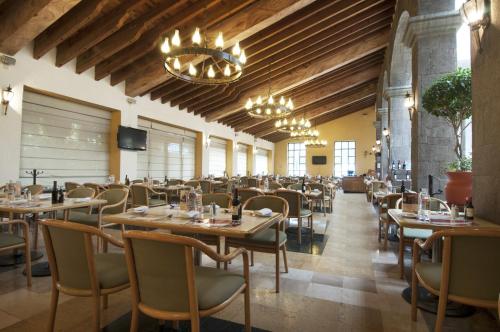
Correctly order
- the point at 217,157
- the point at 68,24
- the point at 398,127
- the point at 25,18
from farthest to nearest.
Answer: the point at 217,157 → the point at 398,127 → the point at 68,24 → the point at 25,18

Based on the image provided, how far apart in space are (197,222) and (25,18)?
443cm

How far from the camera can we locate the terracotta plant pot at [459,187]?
2.68 metres

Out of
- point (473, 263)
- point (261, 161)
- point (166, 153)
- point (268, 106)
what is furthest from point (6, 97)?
point (261, 161)

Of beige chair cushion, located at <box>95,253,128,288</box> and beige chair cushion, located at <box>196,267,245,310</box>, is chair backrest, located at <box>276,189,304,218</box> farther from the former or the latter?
beige chair cushion, located at <box>95,253,128,288</box>

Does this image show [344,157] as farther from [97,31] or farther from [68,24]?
[68,24]

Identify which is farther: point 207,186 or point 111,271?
point 207,186

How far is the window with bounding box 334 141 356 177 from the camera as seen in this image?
664 inches

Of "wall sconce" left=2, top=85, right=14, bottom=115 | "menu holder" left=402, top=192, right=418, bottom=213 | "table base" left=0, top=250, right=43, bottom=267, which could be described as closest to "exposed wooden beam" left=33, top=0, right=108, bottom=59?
"wall sconce" left=2, top=85, right=14, bottom=115

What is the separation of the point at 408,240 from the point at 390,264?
516 mm

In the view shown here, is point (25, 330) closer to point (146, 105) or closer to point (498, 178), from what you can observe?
point (498, 178)

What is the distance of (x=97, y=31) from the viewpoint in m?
4.94

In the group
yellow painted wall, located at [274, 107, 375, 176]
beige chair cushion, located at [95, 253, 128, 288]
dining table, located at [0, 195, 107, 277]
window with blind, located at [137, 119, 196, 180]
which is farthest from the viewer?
yellow painted wall, located at [274, 107, 375, 176]

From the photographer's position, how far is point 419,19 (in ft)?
13.0

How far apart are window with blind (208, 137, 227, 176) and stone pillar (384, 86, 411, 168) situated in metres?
6.56
